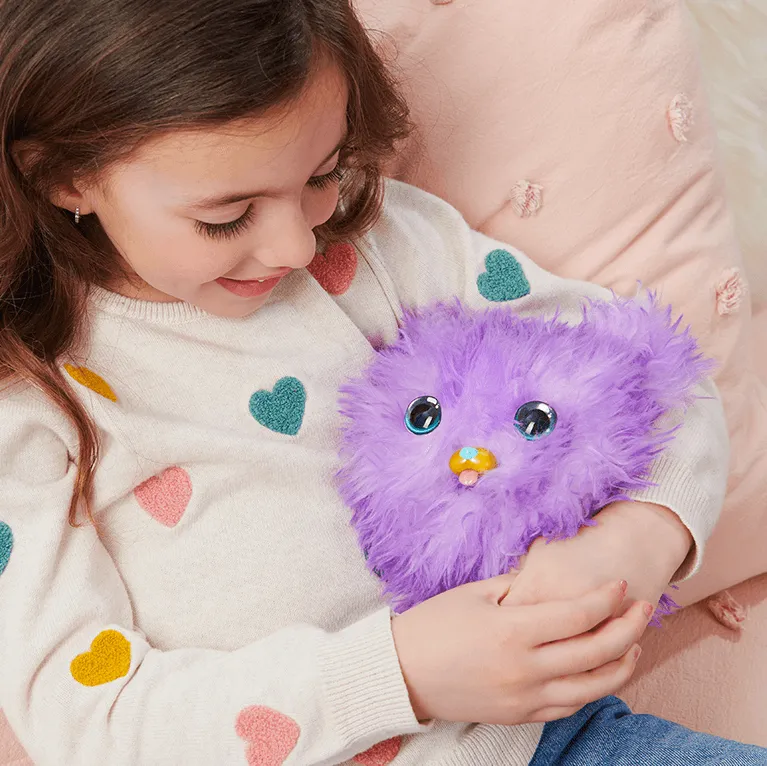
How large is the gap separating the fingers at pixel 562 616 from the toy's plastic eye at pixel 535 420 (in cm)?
14

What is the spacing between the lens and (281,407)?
949 millimetres

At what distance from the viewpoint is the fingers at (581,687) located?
81 cm

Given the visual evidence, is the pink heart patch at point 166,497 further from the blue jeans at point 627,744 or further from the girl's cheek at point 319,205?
the blue jeans at point 627,744

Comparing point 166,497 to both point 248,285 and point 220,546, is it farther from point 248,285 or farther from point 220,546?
point 248,285

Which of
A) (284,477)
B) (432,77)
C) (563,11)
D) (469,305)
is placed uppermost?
(563,11)

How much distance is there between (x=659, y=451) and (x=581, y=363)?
0.11 m

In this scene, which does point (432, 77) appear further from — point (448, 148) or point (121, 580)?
point (121, 580)

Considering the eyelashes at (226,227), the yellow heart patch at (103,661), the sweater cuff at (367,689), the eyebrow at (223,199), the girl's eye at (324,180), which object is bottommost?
the yellow heart patch at (103,661)

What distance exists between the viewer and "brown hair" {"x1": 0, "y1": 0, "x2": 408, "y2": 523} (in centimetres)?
72

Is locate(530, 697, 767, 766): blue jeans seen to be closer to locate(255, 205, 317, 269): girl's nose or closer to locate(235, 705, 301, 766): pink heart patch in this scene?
locate(235, 705, 301, 766): pink heart patch

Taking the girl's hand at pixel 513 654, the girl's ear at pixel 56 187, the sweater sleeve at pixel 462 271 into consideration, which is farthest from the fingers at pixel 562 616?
the girl's ear at pixel 56 187

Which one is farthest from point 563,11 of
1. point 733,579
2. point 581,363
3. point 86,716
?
point 86,716

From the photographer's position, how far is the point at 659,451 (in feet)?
2.93

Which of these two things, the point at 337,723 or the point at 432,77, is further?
the point at 432,77
